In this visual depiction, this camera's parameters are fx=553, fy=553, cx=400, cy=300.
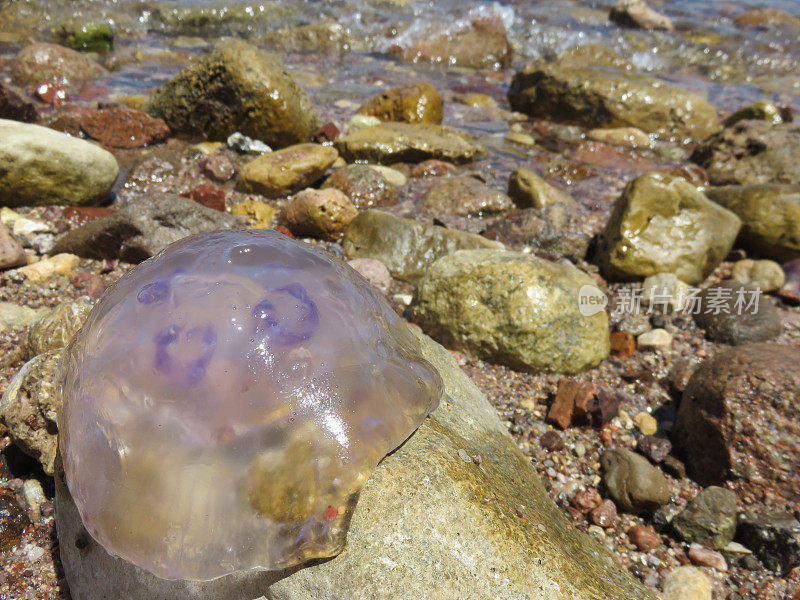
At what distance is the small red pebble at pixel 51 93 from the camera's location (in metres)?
6.89

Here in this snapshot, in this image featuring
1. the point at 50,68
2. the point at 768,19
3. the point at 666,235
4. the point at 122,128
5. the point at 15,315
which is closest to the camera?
the point at 15,315

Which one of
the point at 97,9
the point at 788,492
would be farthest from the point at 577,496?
the point at 97,9

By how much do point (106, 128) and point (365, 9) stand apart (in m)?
10.4

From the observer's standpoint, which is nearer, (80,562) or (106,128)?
(80,562)

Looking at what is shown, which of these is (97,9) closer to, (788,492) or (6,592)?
(6,592)

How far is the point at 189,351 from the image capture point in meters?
1.46

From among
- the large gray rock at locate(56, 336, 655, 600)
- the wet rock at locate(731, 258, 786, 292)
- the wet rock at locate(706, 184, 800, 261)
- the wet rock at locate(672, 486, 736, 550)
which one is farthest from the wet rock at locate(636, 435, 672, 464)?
the wet rock at locate(706, 184, 800, 261)

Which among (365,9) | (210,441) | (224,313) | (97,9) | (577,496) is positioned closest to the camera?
(210,441)

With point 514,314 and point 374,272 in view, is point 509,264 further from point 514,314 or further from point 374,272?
point 374,272

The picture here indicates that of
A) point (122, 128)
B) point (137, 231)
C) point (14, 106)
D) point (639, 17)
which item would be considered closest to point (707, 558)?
point (137, 231)

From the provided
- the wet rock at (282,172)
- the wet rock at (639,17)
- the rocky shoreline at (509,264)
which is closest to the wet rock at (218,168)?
the rocky shoreline at (509,264)

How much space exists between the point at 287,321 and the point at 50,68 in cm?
795

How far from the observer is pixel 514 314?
11.0ft

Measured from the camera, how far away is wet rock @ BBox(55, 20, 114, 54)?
9.84 m
